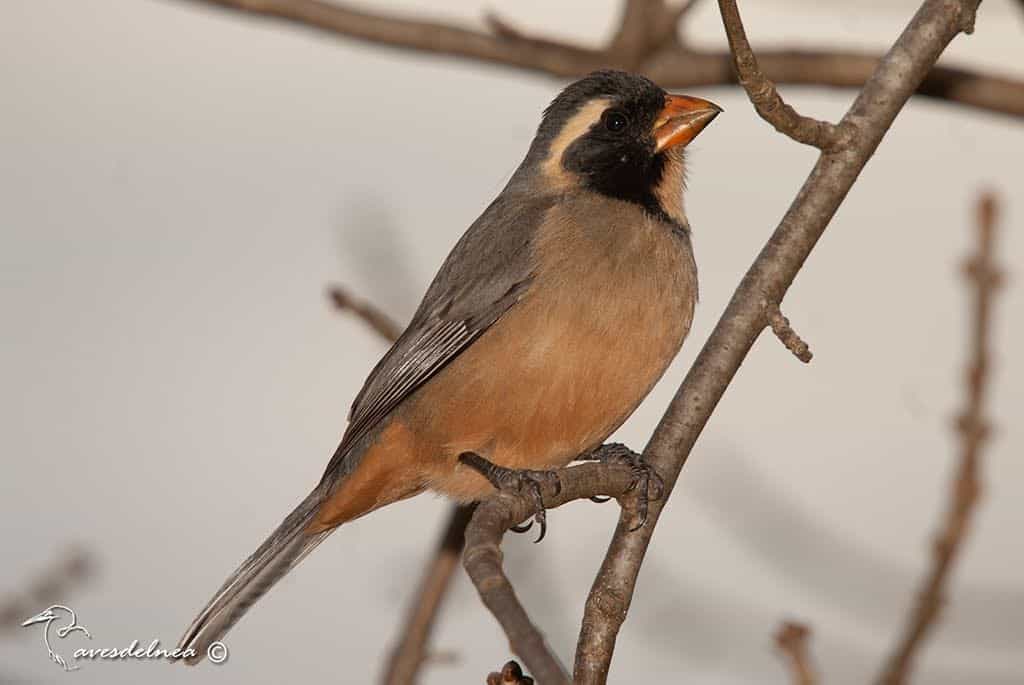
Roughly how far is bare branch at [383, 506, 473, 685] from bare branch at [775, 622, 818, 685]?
1.64 meters

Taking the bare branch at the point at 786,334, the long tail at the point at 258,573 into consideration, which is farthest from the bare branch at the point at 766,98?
the long tail at the point at 258,573

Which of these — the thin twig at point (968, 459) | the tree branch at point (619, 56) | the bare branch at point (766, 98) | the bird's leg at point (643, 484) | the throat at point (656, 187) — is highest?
the tree branch at point (619, 56)

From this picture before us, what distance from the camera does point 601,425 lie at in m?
4.21

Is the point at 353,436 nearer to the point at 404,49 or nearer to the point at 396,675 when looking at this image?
the point at 396,675

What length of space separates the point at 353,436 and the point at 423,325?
42cm

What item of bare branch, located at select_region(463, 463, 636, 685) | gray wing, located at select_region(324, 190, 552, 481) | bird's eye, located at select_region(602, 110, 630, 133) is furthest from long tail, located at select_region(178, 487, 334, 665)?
bird's eye, located at select_region(602, 110, 630, 133)

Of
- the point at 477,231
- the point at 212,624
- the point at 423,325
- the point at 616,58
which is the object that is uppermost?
the point at 616,58

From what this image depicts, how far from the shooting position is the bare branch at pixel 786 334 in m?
3.52

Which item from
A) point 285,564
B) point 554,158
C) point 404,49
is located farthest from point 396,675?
point 404,49

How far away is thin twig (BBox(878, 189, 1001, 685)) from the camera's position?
3.23 metres

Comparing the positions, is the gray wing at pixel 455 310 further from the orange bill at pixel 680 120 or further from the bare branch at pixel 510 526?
the bare branch at pixel 510 526

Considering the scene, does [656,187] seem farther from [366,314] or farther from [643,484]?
[643,484]

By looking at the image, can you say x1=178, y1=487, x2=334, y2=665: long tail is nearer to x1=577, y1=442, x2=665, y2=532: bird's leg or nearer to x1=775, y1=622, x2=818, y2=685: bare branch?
x1=577, y1=442, x2=665, y2=532: bird's leg

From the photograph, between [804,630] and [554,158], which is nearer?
[804,630]
